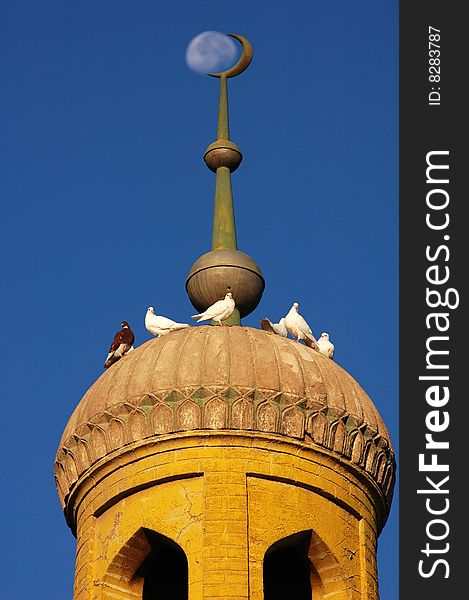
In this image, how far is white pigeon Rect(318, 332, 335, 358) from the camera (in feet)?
95.1

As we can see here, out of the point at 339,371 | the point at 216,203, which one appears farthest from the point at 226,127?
the point at 339,371

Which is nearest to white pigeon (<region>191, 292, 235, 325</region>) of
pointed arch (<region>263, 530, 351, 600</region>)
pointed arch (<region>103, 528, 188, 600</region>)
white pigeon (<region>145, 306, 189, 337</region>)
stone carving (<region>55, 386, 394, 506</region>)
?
white pigeon (<region>145, 306, 189, 337</region>)

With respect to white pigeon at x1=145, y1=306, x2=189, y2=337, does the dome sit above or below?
below

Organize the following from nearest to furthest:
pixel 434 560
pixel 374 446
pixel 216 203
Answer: pixel 434 560 < pixel 374 446 < pixel 216 203

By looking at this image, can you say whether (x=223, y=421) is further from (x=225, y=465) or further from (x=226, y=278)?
(x=226, y=278)

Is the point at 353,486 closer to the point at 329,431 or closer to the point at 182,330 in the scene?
the point at 329,431

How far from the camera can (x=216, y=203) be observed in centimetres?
3198

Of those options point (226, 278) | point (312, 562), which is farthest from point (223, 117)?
point (312, 562)

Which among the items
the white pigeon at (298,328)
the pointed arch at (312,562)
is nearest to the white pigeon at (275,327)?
the white pigeon at (298,328)

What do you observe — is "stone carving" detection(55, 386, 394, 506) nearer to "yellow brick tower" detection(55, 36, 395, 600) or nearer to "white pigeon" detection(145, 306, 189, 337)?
"yellow brick tower" detection(55, 36, 395, 600)

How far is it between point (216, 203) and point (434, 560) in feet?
26.1

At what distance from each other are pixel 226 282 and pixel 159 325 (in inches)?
58.5

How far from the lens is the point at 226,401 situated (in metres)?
27.1

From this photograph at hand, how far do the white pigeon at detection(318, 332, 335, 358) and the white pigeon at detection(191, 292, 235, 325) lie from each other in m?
1.32
